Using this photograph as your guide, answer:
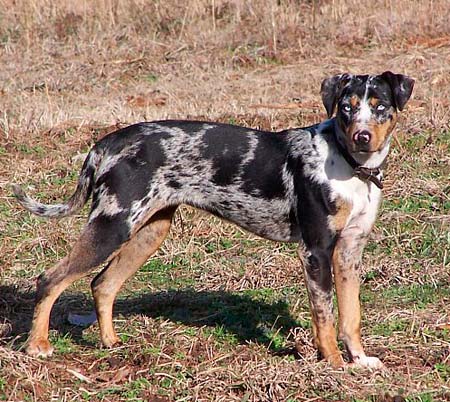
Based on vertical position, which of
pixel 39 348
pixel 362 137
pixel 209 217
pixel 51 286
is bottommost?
pixel 209 217

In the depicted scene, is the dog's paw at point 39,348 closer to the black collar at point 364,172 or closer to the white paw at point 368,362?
the white paw at point 368,362

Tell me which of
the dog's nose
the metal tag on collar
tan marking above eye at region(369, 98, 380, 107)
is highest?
tan marking above eye at region(369, 98, 380, 107)

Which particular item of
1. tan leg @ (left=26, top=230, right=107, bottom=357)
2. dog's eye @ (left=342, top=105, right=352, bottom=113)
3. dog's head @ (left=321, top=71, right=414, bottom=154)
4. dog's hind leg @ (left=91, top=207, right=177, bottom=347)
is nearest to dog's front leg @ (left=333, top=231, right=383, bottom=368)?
dog's head @ (left=321, top=71, right=414, bottom=154)

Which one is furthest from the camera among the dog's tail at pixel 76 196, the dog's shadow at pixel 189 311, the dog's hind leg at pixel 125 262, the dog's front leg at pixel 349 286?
the dog's shadow at pixel 189 311

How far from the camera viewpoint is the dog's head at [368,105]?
614 cm

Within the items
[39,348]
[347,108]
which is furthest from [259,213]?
[39,348]

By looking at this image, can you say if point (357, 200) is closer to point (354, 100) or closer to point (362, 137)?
point (362, 137)

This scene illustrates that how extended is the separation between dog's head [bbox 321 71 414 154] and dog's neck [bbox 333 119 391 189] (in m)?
0.05

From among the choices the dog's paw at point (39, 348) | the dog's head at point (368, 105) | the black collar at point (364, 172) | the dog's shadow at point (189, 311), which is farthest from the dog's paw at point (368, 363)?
the dog's paw at point (39, 348)

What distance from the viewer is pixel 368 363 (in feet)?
20.5

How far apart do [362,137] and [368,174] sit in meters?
0.32

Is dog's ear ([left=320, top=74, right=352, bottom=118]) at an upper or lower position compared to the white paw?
upper

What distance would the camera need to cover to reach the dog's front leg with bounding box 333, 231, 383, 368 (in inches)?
253

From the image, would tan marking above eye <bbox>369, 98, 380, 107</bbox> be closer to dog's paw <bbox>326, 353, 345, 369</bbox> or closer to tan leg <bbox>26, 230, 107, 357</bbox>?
dog's paw <bbox>326, 353, 345, 369</bbox>
